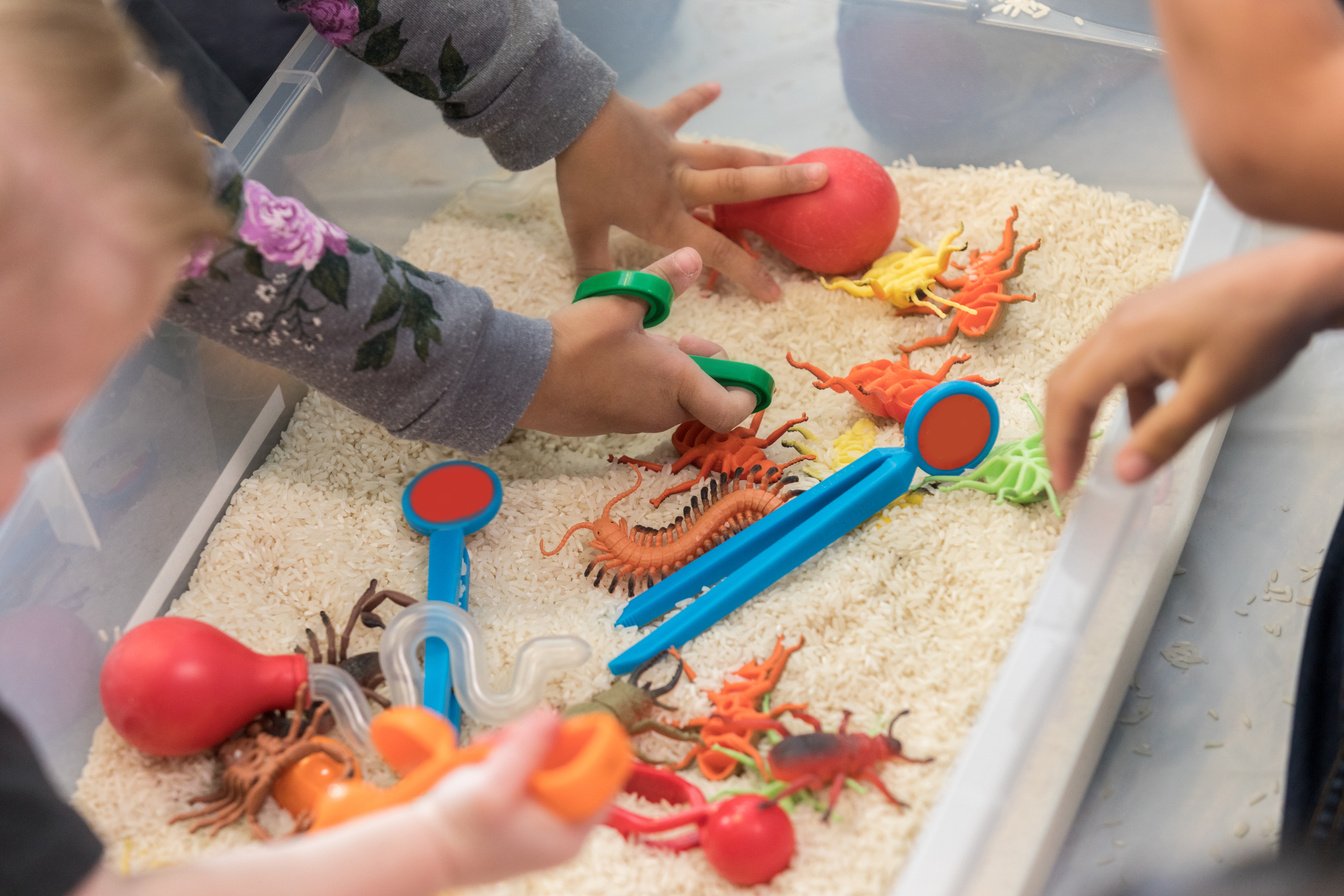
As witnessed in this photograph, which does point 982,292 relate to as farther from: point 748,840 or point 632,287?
point 748,840

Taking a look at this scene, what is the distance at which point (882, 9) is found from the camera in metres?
1.20

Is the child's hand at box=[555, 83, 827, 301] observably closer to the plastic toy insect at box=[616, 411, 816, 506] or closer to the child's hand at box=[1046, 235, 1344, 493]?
the plastic toy insect at box=[616, 411, 816, 506]

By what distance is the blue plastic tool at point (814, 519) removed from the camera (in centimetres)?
83

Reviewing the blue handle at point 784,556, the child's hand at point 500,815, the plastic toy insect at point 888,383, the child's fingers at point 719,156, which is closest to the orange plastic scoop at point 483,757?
the child's hand at point 500,815

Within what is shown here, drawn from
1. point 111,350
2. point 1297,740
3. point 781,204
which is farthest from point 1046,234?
point 111,350

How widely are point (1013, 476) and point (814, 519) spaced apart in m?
0.15

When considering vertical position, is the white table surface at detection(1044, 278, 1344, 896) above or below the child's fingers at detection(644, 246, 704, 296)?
below

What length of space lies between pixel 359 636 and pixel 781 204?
51 centimetres

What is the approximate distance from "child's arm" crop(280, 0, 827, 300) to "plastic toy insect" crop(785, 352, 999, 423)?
153mm

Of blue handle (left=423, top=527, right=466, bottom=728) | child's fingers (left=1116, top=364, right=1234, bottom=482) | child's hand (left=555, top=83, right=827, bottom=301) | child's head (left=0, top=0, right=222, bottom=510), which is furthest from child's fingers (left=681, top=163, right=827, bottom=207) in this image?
child's head (left=0, top=0, right=222, bottom=510)

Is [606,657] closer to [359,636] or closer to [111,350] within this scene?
[359,636]

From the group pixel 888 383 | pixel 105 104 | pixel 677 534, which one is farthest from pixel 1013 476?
pixel 105 104

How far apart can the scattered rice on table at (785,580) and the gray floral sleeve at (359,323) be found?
11 cm

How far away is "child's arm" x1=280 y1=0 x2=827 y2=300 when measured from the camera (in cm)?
101
